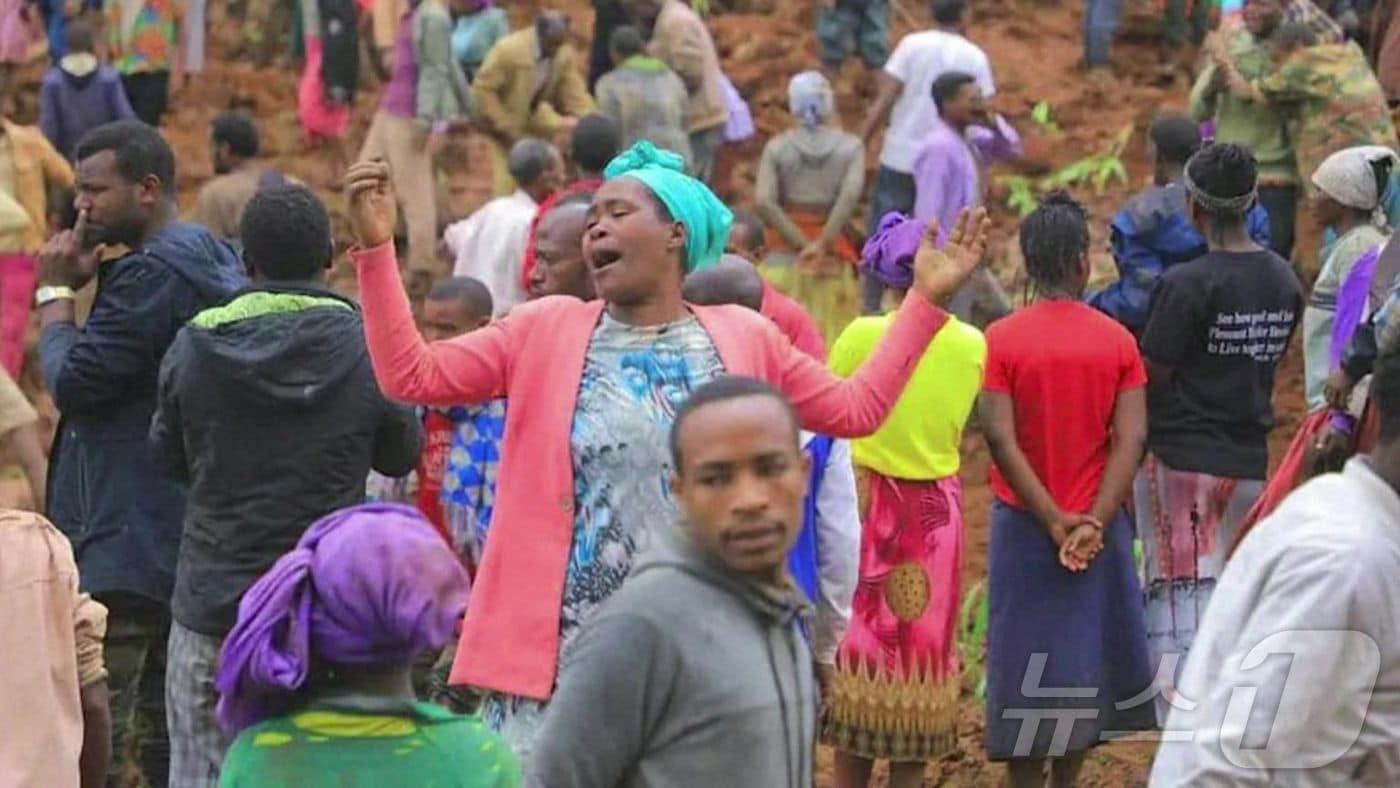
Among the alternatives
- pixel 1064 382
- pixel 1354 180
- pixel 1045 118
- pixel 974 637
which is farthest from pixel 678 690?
pixel 1045 118

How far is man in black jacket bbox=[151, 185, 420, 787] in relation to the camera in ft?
18.7

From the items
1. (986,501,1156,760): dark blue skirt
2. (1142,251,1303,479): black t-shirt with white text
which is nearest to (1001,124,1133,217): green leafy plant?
(1142,251,1303,479): black t-shirt with white text

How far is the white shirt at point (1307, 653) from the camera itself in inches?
141

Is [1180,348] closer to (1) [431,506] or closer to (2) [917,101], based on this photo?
(1) [431,506]

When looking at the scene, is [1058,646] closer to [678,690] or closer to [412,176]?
[678,690]

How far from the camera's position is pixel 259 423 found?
574 cm

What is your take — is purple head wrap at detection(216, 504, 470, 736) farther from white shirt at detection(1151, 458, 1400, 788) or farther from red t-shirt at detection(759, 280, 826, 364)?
red t-shirt at detection(759, 280, 826, 364)

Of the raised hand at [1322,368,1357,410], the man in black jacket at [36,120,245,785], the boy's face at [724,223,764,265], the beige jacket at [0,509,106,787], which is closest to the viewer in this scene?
the beige jacket at [0,509,106,787]

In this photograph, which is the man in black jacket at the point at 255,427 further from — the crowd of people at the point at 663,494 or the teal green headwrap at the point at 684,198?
the teal green headwrap at the point at 684,198

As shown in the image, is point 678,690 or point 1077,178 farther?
point 1077,178

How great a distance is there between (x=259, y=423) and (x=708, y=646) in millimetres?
2184

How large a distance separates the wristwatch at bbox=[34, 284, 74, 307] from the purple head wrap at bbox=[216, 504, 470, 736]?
113 inches

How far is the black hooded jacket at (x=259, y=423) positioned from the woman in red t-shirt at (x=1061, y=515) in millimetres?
1932

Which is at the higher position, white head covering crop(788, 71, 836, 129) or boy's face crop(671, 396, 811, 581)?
boy's face crop(671, 396, 811, 581)
